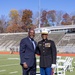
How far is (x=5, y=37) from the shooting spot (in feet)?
210

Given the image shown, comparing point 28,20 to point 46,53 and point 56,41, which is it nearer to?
point 56,41

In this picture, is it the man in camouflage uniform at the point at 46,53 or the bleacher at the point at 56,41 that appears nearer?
the man in camouflage uniform at the point at 46,53

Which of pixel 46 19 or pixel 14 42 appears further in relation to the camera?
pixel 46 19

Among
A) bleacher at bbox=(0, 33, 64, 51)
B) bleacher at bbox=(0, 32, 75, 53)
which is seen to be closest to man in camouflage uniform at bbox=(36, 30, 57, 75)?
bleacher at bbox=(0, 32, 75, 53)

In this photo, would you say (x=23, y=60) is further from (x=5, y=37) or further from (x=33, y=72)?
(x=5, y=37)

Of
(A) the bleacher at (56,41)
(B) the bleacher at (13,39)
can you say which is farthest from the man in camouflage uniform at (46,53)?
(B) the bleacher at (13,39)

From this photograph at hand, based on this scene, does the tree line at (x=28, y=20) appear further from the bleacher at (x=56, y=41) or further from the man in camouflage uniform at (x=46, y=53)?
the man in camouflage uniform at (x=46, y=53)

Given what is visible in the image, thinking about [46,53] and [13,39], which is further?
[13,39]

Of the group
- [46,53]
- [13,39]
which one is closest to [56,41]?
[13,39]

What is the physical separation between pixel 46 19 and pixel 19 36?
31.0 meters

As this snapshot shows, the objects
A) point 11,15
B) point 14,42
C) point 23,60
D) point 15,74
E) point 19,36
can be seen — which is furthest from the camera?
point 11,15

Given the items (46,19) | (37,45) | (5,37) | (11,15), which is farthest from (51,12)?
(37,45)

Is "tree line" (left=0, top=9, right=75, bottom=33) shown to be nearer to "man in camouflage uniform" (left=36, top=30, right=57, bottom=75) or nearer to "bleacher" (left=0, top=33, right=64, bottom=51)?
"bleacher" (left=0, top=33, right=64, bottom=51)

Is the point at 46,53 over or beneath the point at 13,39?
over
